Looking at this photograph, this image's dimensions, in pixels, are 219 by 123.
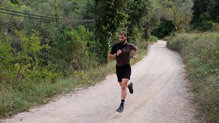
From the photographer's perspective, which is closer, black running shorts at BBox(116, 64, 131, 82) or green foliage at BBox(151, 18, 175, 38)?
black running shorts at BBox(116, 64, 131, 82)

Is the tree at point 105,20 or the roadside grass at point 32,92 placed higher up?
the tree at point 105,20

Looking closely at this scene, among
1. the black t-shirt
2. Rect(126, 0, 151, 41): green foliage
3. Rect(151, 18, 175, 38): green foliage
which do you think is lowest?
Rect(151, 18, 175, 38): green foliage

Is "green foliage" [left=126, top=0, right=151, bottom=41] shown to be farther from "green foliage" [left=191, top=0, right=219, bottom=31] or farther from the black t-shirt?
"green foliage" [left=191, top=0, right=219, bottom=31]

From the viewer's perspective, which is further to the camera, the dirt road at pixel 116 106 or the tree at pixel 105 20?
the tree at pixel 105 20

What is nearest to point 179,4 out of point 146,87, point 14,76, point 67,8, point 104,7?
point 67,8

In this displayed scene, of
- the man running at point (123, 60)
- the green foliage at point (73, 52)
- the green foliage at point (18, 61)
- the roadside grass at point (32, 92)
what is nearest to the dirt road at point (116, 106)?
the roadside grass at point (32, 92)

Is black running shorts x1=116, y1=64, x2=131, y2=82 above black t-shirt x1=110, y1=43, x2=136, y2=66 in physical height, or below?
below

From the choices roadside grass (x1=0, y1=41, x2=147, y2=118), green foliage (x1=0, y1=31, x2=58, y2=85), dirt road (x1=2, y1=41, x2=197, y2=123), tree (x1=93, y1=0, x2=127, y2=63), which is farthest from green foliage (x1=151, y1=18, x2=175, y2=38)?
green foliage (x1=0, y1=31, x2=58, y2=85)

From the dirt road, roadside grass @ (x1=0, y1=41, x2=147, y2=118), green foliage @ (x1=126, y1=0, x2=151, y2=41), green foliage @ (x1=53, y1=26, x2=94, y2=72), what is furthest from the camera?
green foliage @ (x1=126, y1=0, x2=151, y2=41)

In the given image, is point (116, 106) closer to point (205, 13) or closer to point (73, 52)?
point (73, 52)

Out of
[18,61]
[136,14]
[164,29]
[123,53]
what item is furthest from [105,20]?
[164,29]

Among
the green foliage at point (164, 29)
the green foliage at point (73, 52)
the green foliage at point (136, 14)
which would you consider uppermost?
the green foliage at point (136, 14)

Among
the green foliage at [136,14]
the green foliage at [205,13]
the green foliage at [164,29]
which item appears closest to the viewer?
the green foliage at [136,14]

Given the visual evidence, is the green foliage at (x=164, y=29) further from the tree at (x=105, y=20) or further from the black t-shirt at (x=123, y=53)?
the black t-shirt at (x=123, y=53)
